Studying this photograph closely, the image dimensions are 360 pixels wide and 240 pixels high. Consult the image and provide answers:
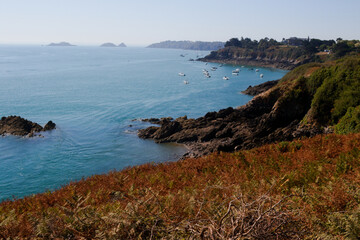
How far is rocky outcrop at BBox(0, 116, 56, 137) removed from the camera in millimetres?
40188

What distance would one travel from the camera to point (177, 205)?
5691 millimetres

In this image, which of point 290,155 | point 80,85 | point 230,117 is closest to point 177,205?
point 290,155

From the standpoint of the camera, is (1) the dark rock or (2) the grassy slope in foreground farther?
(1) the dark rock

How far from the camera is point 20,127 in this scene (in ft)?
134

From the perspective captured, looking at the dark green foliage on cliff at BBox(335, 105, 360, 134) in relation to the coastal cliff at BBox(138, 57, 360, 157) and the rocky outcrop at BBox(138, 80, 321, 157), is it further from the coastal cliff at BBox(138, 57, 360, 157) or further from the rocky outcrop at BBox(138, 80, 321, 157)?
the rocky outcrop at BBox(138, 80, 321, 157)

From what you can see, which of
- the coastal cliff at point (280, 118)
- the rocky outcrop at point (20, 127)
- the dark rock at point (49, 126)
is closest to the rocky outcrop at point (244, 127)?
the coastal cliff at point (280, 118)

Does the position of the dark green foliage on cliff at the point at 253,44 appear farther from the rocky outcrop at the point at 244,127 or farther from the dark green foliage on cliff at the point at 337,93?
the dark green foliage on cliff at the point at 337,93

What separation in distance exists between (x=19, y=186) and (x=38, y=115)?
2673 centimetres

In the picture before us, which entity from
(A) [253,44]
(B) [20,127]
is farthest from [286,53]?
(B) [20,127]

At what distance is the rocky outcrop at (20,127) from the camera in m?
40.2

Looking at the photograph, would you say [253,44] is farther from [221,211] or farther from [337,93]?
[221,211]

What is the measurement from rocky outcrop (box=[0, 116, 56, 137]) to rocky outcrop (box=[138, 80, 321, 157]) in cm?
1533

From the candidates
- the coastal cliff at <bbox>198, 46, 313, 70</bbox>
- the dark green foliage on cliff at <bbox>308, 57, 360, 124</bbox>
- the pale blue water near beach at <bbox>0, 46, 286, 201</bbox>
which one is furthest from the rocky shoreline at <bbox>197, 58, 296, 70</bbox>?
the dark green foliage on cliff at <bbox>308, 57, 360, 124</bbox>

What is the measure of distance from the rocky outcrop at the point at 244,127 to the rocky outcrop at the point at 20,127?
15.3 meters
